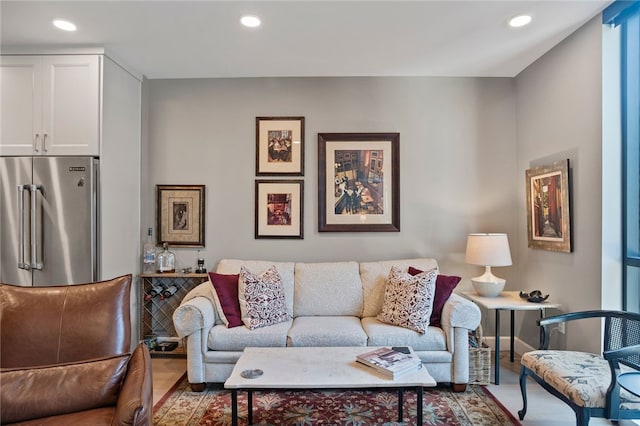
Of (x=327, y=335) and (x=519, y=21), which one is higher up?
(x=519, y=21)

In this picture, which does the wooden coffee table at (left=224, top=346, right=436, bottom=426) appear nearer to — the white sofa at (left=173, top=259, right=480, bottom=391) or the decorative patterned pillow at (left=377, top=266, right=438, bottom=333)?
the white sofa at (left=173, top=259, right=480, bottom=391)

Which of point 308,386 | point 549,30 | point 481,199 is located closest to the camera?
point 308,386

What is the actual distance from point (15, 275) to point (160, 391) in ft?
Result: 4.91

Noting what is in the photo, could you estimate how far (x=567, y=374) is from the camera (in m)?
1.96

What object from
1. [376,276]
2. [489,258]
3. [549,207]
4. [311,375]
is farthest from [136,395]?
[549,207]

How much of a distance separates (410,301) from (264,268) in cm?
135

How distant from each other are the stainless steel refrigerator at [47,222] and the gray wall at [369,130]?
80 cm

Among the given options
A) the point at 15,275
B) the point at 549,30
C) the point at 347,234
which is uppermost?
the point at 549,30

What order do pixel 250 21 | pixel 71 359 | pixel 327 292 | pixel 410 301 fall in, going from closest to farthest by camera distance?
1. pixel 71 359
2. pixel 250 21
3. pixel 410 301
4. pixel 327 292

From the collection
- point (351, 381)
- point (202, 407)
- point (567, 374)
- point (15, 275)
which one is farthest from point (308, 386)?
point (15, 275)

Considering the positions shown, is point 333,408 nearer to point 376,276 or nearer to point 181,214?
point 376,276

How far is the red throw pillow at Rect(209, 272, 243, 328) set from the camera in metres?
2.86

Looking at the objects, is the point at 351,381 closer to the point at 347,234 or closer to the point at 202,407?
the point at 202,407

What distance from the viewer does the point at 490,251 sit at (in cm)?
314
